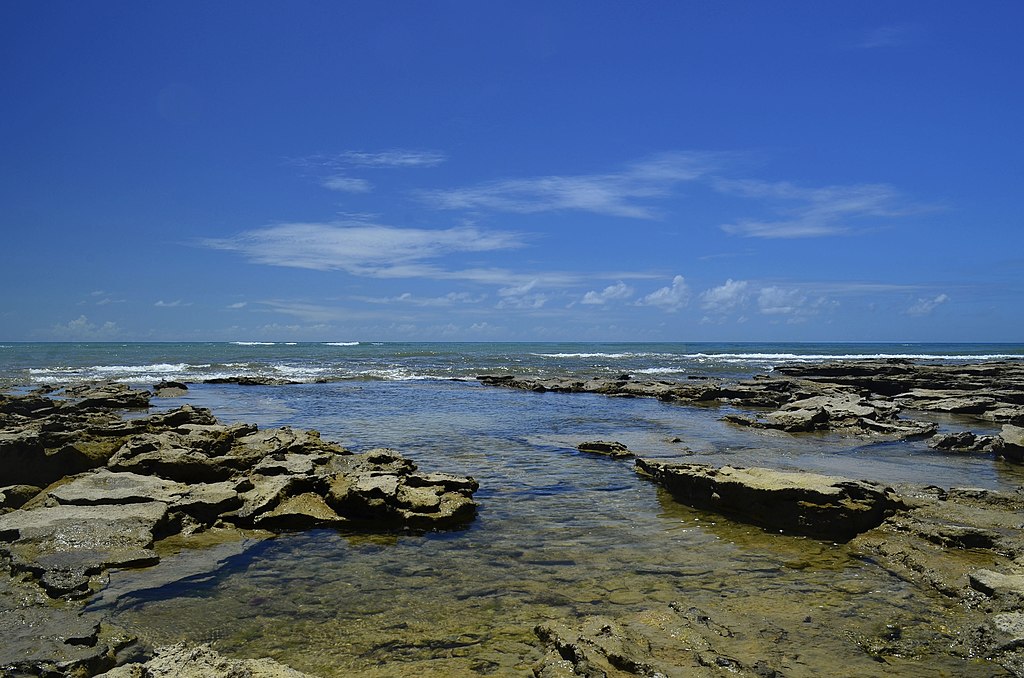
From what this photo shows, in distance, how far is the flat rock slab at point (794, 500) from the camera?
307 inches

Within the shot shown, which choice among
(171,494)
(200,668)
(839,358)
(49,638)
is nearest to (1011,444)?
(200,668)

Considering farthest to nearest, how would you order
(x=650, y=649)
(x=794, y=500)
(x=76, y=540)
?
(x=794, y=500)
(x=76, y=540)
(x=650, y=649)

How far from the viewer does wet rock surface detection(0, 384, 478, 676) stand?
4668 mm

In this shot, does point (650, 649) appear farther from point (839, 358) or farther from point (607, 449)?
point (839, 358)

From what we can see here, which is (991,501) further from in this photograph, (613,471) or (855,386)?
(855,386)

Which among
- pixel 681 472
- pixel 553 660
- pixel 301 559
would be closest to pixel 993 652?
pixel 553 660

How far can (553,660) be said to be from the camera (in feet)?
14.7

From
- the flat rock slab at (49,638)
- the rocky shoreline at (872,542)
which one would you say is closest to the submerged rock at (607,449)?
the rocky shoreline at (872,542)

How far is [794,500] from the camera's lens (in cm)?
809

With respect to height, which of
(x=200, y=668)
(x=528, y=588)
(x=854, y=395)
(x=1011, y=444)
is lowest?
(x=528, y=588)

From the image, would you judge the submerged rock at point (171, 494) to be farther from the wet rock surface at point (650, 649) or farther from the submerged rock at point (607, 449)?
the submerged rock at point (607, 449)

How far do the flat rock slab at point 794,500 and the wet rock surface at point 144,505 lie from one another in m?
3.51

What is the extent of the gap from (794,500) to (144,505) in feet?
27.3

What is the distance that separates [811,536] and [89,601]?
786 cm
